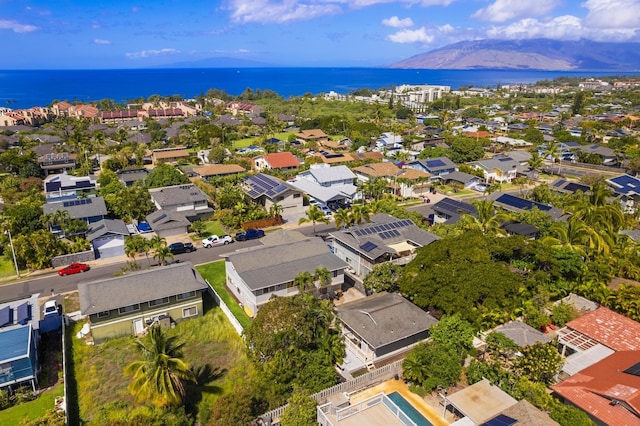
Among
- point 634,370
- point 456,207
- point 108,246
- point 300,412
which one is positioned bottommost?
point 300,412

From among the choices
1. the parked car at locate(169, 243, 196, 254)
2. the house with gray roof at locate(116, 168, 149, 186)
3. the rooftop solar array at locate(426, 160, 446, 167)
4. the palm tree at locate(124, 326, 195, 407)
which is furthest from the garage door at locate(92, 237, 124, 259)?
the rooftop solar array at locate(426, 160, 446, 167)

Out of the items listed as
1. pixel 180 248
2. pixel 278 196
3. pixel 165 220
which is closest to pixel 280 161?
pixel 278 196

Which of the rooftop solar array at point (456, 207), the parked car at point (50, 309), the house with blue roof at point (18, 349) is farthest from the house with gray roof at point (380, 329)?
the rooftop solar array at point (456, 207)

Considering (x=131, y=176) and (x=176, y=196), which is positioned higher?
(x=131, y=176)

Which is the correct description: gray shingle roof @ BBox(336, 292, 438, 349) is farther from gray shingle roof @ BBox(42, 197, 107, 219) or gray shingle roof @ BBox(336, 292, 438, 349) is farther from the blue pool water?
gray shingle roof @ BBox(42, 197, 107, 219)

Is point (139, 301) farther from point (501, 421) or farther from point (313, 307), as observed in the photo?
point (501, 421)

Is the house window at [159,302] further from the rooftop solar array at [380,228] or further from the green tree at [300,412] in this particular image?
the rooftop solar array at [380,228]

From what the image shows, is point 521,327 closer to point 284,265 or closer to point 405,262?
point 405,262
